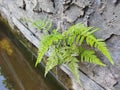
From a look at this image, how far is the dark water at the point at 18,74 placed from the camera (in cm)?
→ 368

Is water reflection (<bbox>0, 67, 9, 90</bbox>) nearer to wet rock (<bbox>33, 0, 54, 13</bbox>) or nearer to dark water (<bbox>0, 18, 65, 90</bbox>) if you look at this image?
dark water (<bbox>0, 18, 65, 90</bbox>)

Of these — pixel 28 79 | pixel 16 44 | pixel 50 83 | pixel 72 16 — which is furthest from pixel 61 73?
pixel 16 44

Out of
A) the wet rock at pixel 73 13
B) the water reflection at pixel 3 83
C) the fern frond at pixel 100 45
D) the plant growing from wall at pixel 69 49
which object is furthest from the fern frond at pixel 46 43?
the water reflection at pixel 3 83

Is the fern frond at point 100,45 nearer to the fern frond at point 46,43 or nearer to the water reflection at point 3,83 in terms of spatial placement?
the fern frond at point 46,43

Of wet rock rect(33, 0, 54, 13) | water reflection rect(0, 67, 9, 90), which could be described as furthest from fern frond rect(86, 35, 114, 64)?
water reflection rect(0, 67, 9, 90)

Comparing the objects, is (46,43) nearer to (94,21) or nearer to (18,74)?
(94,21)

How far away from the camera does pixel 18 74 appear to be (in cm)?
399

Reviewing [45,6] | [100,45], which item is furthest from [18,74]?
[100,45]

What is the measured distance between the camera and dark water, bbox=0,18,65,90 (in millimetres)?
3675

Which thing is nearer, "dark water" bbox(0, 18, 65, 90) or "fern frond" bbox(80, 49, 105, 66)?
"fern frond" bbox(80, 49, 105, 66)

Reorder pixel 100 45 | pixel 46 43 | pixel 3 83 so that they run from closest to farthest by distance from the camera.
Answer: pixel 100 45 < pixel 46 43 < pixel 3 83

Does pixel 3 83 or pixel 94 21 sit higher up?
pixel 94 21

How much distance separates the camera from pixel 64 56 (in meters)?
2.58

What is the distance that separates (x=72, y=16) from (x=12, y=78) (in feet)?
5.63
